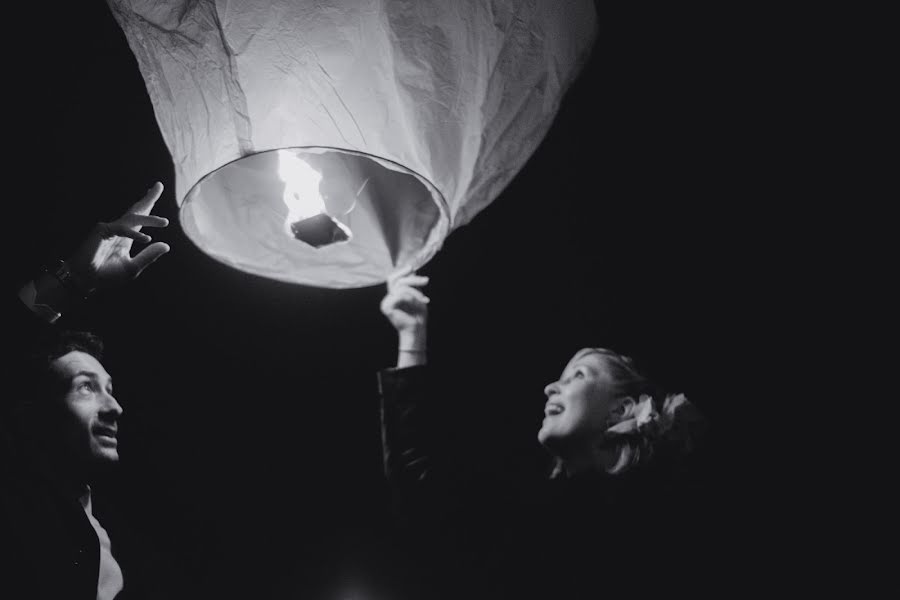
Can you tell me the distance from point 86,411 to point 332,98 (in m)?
0.94

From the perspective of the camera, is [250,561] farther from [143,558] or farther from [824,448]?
[824,448]

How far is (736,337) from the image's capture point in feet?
6.48

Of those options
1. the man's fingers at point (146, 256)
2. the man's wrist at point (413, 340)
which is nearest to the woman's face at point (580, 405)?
the man's wrist at point (413, 340)

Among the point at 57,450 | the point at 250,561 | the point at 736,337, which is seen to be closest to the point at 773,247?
the point at 736,337

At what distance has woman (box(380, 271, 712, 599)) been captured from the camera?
60.9 inches

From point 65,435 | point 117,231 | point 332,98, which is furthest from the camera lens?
point 65,435

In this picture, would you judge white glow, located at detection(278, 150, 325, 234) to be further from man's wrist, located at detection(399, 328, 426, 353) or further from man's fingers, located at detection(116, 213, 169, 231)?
man's wrist, located at detection(399, 328, 426, 353)

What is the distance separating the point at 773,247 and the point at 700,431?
623mm

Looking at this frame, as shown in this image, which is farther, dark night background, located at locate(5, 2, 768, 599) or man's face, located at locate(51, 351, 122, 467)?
dark night background, located at locate(5, 2, 768, 599)

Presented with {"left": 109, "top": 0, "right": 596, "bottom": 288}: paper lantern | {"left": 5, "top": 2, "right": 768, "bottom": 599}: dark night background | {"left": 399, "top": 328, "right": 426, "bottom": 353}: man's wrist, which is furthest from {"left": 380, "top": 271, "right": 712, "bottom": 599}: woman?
{"left": 109, "top": 0, "right": 596, "bottom": 288}: paper lantern

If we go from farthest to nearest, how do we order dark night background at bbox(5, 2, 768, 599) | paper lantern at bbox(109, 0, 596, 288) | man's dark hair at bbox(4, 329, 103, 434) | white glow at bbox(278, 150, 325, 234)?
dark night background at bbox(5, 2, 768, 599), man's dark hair at bbox(4, 329, 103, 434), white glow at bbox(278, 150, 325, 234), paper lantern at bbox(109, 0, 596, 288)

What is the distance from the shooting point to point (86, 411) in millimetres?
1518

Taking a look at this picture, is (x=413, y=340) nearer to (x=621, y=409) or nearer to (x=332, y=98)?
(x=621, y=409)

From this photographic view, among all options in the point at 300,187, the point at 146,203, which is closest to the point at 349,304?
the point at 146,203
